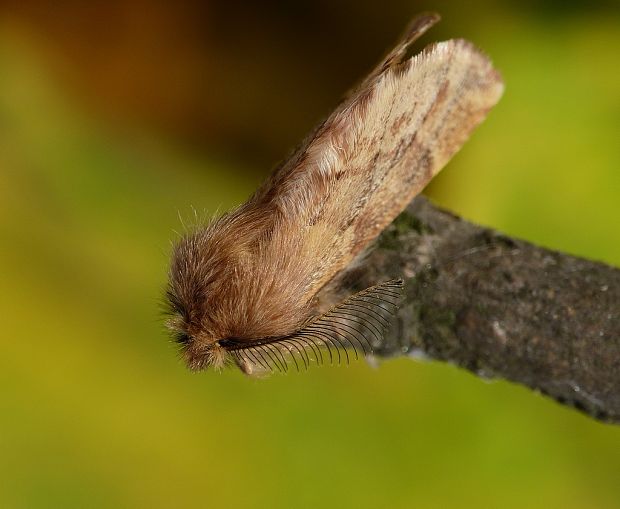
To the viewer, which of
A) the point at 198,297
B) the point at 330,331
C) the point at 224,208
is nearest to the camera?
the point at 198,297

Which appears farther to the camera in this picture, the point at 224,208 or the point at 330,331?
the point at 224,208

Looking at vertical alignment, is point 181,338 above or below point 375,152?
below

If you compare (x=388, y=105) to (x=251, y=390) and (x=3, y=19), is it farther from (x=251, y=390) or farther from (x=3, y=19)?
(x=3, y=19)

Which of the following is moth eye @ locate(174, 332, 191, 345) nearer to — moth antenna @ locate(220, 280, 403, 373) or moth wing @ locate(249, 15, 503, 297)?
moth antenna @ locate(220, 280, 403, 373)

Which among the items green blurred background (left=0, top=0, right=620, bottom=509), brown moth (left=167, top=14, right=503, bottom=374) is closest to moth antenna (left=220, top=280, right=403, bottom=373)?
brown moth (left=167, top=14, right=503, bottom=374)

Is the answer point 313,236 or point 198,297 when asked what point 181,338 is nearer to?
point 198,297

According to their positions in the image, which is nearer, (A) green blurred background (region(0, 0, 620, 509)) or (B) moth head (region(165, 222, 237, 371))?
(B) moth head (region(165, 222, 237, 371))

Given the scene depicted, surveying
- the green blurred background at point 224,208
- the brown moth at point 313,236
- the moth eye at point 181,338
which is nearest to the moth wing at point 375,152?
the brown moth at point 313,236

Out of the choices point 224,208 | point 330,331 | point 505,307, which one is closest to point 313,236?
point 330,331
